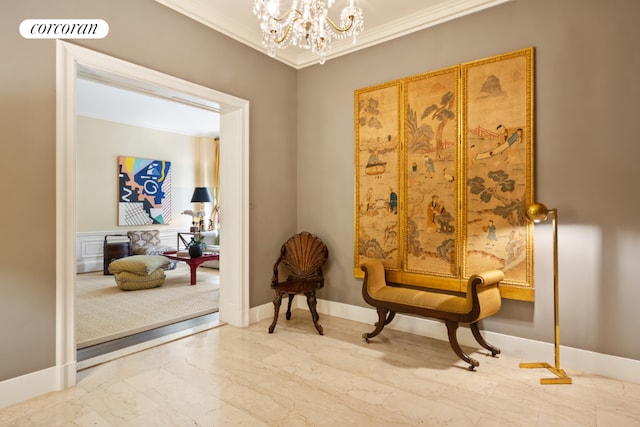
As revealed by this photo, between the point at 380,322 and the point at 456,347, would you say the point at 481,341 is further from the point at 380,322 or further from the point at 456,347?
the point at 380,322

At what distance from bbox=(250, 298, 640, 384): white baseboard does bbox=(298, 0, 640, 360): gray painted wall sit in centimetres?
6

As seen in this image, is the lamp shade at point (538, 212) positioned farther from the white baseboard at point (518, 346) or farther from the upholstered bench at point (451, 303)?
the white baseboard at point (518, 346)

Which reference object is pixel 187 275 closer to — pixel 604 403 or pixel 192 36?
pixel 192 36

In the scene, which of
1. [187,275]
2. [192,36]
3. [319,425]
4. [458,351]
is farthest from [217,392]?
[187,275]

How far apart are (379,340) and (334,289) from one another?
933mm

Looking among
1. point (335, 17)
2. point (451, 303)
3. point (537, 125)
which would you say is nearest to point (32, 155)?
point (335, 17)

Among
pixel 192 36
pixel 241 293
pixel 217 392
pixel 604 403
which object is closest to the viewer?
pixel 604 403

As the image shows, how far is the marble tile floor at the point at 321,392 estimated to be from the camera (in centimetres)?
208

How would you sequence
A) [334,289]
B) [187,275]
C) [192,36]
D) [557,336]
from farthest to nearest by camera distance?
1. [187,275]
2. [334,289]
3. [192,36]
4. [557,336]

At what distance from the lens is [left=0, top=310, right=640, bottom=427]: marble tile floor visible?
2.08 meters

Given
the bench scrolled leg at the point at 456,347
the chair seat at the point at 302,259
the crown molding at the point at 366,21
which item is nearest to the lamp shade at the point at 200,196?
the chair seat at the point at 302,259

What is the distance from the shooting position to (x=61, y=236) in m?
2.42

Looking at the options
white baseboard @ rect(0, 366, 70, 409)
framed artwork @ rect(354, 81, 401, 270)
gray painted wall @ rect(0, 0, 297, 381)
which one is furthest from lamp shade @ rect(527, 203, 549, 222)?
white baseboard @ rect(0, 366, 70, 409)

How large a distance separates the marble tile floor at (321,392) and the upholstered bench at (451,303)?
22cm
